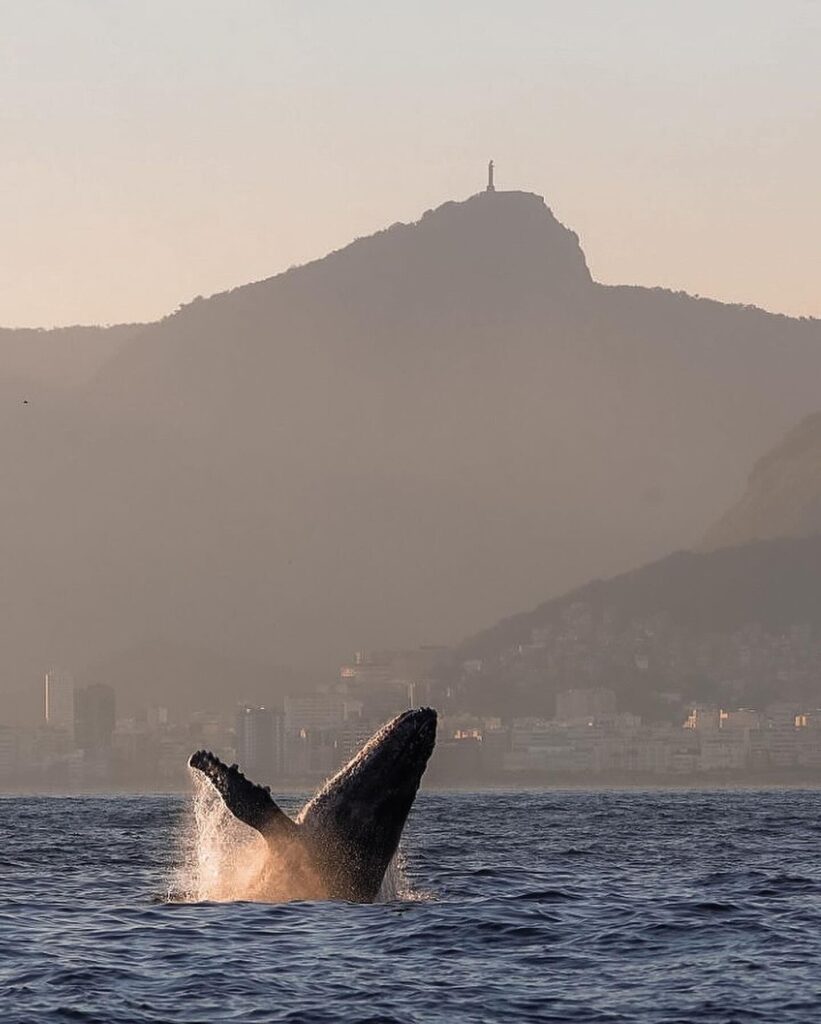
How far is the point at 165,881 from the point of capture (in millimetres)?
39562

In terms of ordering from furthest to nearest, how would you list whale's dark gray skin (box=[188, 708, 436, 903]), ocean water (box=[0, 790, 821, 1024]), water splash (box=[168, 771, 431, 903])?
water splash (box=[168, 771, 431, 903]), whale's dark gray skin (box=[188, 708, 436, 903]), ocean water (box=[0, 790, 821, 1024])

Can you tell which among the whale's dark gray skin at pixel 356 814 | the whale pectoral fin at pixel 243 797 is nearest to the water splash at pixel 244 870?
the whale's dark gray skin at pixel 356 814

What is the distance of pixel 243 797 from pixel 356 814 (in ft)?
5.85

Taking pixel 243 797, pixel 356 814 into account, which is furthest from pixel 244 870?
pixel 243 797

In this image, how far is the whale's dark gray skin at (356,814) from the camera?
2908 centimetres

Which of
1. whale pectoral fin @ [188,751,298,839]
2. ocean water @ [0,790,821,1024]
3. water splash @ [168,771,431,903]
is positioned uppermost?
whale pectoral fin @ [188,751,298,839]

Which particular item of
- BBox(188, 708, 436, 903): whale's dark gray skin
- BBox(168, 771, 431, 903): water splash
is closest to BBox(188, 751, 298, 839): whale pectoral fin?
BBox(188, 708, 436, 903): whale's dark gray skin

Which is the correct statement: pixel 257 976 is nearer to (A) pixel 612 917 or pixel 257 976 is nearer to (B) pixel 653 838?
(A) pixel 612 917

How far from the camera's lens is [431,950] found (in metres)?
26.8

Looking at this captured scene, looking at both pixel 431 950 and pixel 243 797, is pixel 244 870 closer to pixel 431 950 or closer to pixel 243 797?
pixel 243 797

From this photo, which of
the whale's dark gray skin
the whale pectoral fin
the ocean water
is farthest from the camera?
the whale's dark gray skin

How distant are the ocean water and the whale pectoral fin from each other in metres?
1.28

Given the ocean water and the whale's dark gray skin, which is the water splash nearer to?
the whale's dark gray skin

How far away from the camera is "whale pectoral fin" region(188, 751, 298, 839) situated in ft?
92.5
